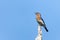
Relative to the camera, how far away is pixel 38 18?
18938 millimetres

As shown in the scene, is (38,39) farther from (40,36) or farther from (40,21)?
(40,21)

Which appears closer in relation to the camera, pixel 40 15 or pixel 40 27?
pixel 40 27

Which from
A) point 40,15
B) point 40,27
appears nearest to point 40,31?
point 40,27

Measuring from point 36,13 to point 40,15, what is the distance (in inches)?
14.5

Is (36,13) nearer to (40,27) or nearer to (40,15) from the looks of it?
(40,15)

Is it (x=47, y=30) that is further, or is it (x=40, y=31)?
(x=47, y=30)

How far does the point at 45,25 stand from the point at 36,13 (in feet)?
4.38

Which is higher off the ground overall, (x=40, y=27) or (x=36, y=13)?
(x=36, y=13)

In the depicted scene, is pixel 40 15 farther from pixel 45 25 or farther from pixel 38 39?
pixel 38 39

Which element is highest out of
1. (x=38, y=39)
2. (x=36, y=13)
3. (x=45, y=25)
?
(x=36, y=13)

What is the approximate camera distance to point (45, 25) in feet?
61.0

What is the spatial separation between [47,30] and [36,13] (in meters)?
1.17

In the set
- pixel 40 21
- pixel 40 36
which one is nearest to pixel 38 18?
pixel 40 21

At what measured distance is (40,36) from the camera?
57.7 ft
